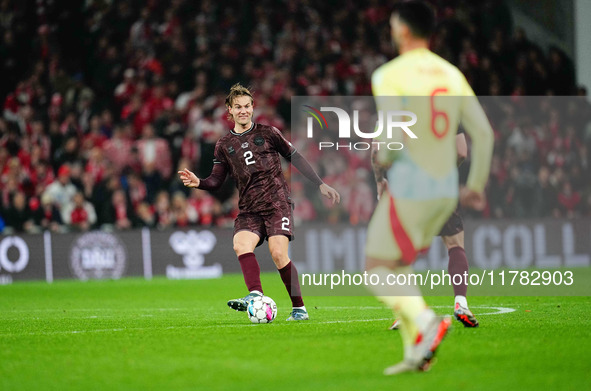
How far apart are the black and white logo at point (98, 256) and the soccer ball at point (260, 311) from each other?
990 centimetres

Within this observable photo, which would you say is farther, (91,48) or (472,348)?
(91,48)

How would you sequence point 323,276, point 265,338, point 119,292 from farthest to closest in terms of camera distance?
point 323,276
point 119,292
point 265,338

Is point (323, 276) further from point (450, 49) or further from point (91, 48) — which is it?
point (91, 48)

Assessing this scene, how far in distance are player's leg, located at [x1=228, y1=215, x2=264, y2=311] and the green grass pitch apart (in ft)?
1.33

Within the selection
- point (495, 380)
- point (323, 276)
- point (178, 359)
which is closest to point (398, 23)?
point (495, 380)

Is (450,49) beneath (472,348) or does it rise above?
above

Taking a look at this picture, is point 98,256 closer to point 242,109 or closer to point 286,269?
point 286,269

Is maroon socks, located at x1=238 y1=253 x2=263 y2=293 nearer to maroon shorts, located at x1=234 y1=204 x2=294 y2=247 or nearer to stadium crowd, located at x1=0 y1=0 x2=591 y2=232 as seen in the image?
maroon shorts, located at x1=234 y1=204 x2=294 y2=247

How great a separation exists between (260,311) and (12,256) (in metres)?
10.5

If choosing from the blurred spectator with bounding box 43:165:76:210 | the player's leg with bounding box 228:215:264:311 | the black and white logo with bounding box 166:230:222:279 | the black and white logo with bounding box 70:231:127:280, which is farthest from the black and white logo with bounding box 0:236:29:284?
the player's leg with bounding box 228:215:264:311

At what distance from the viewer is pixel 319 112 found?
1992 centimetres

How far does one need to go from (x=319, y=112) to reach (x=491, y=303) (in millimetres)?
9376

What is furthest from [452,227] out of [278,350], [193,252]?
[193,252]

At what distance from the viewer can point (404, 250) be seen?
17.3 ft
